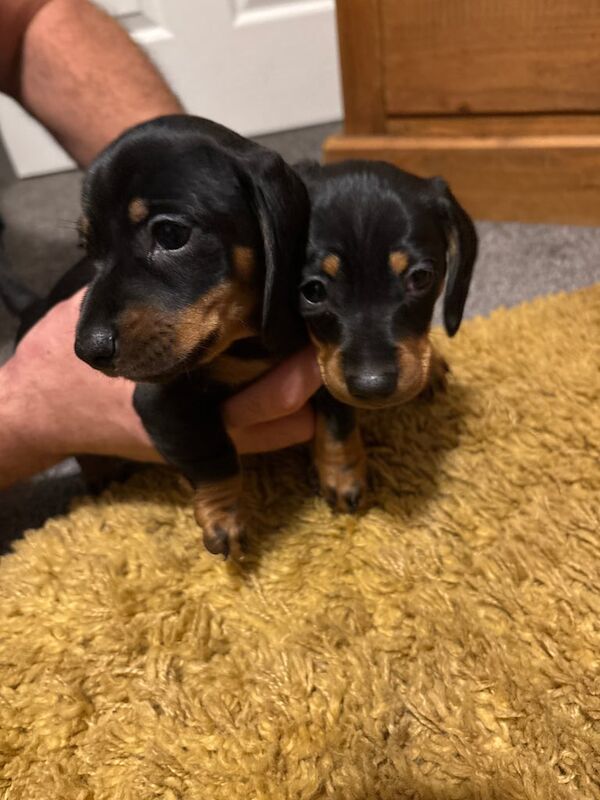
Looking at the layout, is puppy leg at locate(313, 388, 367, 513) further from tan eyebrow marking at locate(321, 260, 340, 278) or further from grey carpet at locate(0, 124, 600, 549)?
grey carpet at locate(0, 124, 600, 549)

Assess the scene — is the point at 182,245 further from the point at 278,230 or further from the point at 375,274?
the point at 375,274

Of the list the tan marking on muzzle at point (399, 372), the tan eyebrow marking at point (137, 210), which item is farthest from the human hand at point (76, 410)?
the tan eyebrow marking at point (137, 210)

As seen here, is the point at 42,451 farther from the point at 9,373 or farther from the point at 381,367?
the point at 381,367

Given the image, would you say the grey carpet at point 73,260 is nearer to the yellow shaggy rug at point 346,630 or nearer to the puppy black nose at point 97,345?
the yellow shaggy rug at point 346,630

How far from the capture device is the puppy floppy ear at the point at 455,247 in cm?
115

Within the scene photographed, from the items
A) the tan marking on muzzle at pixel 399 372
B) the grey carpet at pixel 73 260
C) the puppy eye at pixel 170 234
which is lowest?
the grey carpet at pixel 73 260

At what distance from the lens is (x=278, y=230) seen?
3.32ft

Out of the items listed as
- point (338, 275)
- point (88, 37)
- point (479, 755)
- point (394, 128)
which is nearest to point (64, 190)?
point (88, 37)

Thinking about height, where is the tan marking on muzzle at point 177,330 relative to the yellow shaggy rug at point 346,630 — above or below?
above

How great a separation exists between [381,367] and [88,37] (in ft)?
4.53

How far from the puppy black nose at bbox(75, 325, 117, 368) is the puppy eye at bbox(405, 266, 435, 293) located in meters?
0.44

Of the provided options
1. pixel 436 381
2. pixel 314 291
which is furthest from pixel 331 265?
pixel 436 381

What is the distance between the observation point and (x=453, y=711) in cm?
109

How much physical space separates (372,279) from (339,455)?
1.28ft
